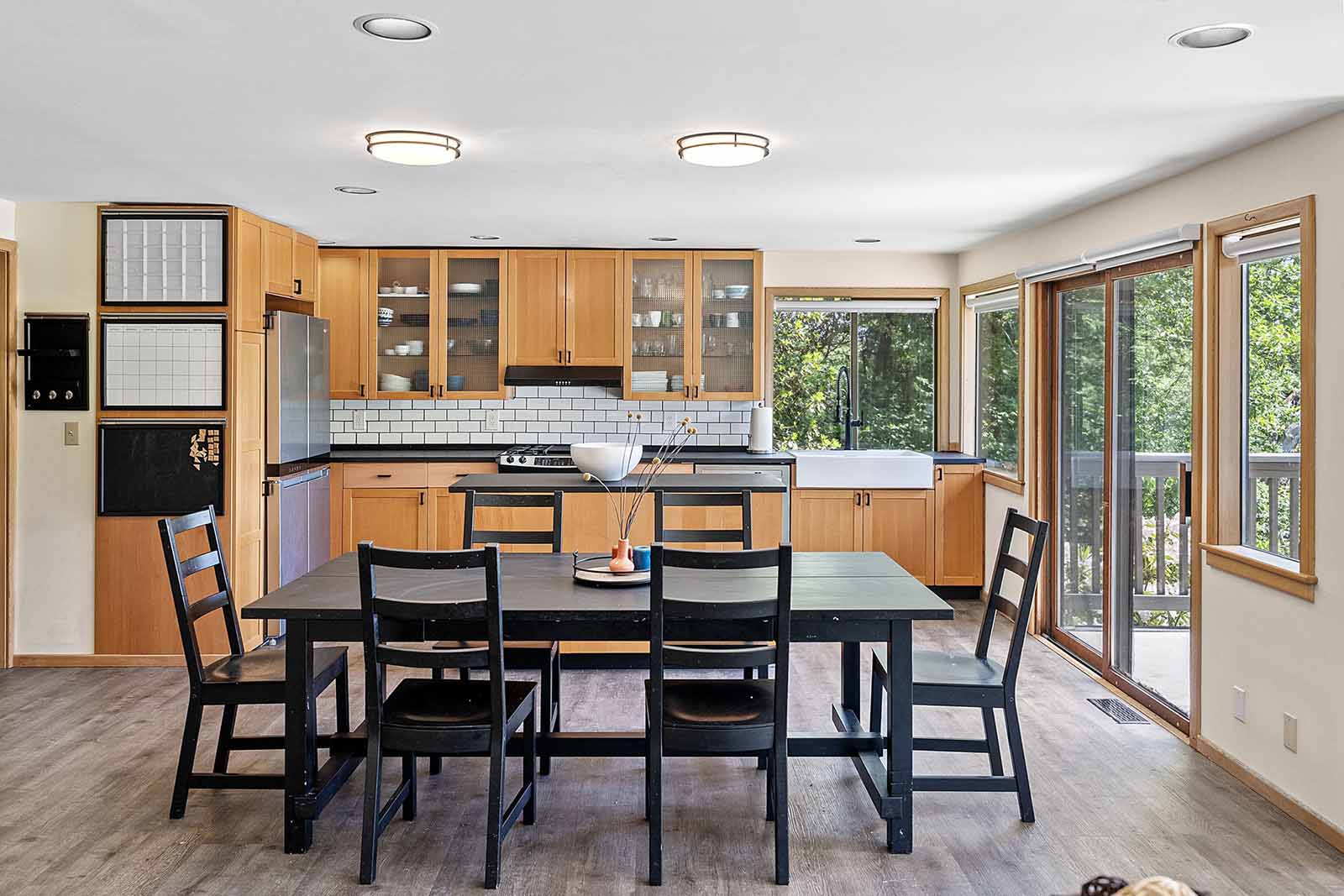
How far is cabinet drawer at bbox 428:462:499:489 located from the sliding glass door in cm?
335

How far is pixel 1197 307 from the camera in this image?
4.06 metres

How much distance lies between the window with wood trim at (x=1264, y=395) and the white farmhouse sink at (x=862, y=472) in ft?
8.84

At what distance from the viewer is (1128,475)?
190 inches

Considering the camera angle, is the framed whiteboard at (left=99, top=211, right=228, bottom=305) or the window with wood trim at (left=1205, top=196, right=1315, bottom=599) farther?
the framed whiteboard at (left=99, top=211, right=228, bottom=305)

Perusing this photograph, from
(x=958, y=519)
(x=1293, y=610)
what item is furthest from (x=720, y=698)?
(x=958, y=519)

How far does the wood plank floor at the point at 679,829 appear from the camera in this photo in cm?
296

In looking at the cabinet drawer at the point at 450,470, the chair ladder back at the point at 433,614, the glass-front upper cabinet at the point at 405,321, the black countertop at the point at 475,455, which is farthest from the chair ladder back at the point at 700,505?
the glass-front upper cabinet at the point at 405,321

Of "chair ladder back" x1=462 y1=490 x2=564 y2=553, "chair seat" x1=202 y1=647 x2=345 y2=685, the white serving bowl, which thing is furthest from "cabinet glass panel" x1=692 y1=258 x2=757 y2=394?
"chair seat" x1=202 y1=647 x2=345 y2=685

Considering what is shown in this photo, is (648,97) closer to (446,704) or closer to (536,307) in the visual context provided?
(446,704)

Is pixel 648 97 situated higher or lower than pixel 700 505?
higher

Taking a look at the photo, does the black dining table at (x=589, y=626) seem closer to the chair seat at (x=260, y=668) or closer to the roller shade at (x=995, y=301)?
the chair seat at (x=260, y=668)

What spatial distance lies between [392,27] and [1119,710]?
390 cm

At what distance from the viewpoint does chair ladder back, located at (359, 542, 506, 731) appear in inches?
111

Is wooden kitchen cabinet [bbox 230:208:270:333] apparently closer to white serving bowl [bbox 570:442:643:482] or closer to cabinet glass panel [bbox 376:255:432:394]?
cabinet glass panel [bbox 376:255:432:394]
